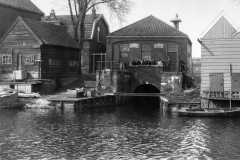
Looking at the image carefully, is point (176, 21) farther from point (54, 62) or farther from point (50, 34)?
point (54, 62)

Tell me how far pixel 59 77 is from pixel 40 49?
431cm

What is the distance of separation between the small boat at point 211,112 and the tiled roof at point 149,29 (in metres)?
16.8

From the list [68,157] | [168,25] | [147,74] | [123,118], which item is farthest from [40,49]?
[68,157]

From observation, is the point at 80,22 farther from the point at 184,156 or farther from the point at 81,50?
the point at 184,156

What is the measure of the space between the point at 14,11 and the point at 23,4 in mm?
2121

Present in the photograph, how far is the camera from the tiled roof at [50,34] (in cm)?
3534

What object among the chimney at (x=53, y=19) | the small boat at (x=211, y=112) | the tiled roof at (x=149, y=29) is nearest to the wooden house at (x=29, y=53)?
the chimney at (x=53, y=19)

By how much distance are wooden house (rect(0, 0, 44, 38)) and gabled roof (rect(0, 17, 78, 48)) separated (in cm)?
444

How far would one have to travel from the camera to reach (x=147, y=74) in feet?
116

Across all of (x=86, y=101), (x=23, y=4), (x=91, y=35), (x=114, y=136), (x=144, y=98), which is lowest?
(x=114, y=136)

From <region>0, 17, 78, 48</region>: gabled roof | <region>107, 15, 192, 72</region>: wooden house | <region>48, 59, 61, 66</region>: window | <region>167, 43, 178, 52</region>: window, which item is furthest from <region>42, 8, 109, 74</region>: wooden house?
<region>167, 43, 178, 52</region>: window

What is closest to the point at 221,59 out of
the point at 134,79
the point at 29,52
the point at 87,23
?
the point at 134,79

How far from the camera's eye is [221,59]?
27.4 m

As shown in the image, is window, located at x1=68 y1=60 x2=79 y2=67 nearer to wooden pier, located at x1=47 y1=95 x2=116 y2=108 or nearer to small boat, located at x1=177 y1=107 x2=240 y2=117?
wooden pier, located at x1=47 y1=95 x2=116 y2=108
